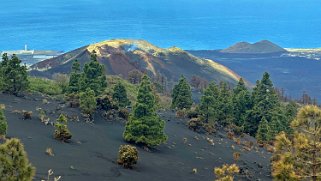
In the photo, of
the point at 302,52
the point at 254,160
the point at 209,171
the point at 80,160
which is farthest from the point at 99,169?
the point at 302,52

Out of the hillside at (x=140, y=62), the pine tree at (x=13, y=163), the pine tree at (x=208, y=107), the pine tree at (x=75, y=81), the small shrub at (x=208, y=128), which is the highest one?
the hillside at (x=140, y=62)

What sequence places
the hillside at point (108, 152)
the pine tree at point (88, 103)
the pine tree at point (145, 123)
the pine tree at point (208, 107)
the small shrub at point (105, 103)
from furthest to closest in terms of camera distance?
the pine tree at point (208, 107), the small shrub at point (105, 103), the pine tree at point (88, 103), the pine tree at point (145, 123), the hillside at point (108, 152)

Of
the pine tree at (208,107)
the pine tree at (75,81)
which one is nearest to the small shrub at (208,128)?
the pine tree at (208,107)

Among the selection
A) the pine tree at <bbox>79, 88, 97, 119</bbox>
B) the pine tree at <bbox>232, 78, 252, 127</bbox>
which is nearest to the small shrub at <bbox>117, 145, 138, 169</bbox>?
the pine tree at <bbox>79, 88, 97, 119</bbox>

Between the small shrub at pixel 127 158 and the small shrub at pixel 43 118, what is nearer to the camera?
the small shrub at pixel 127 158

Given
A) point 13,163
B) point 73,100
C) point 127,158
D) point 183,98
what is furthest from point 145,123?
point 183,98

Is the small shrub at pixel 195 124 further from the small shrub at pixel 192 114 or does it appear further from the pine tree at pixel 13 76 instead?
the pine tree at pixel 13 76

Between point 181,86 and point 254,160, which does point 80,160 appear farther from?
point 181,86
